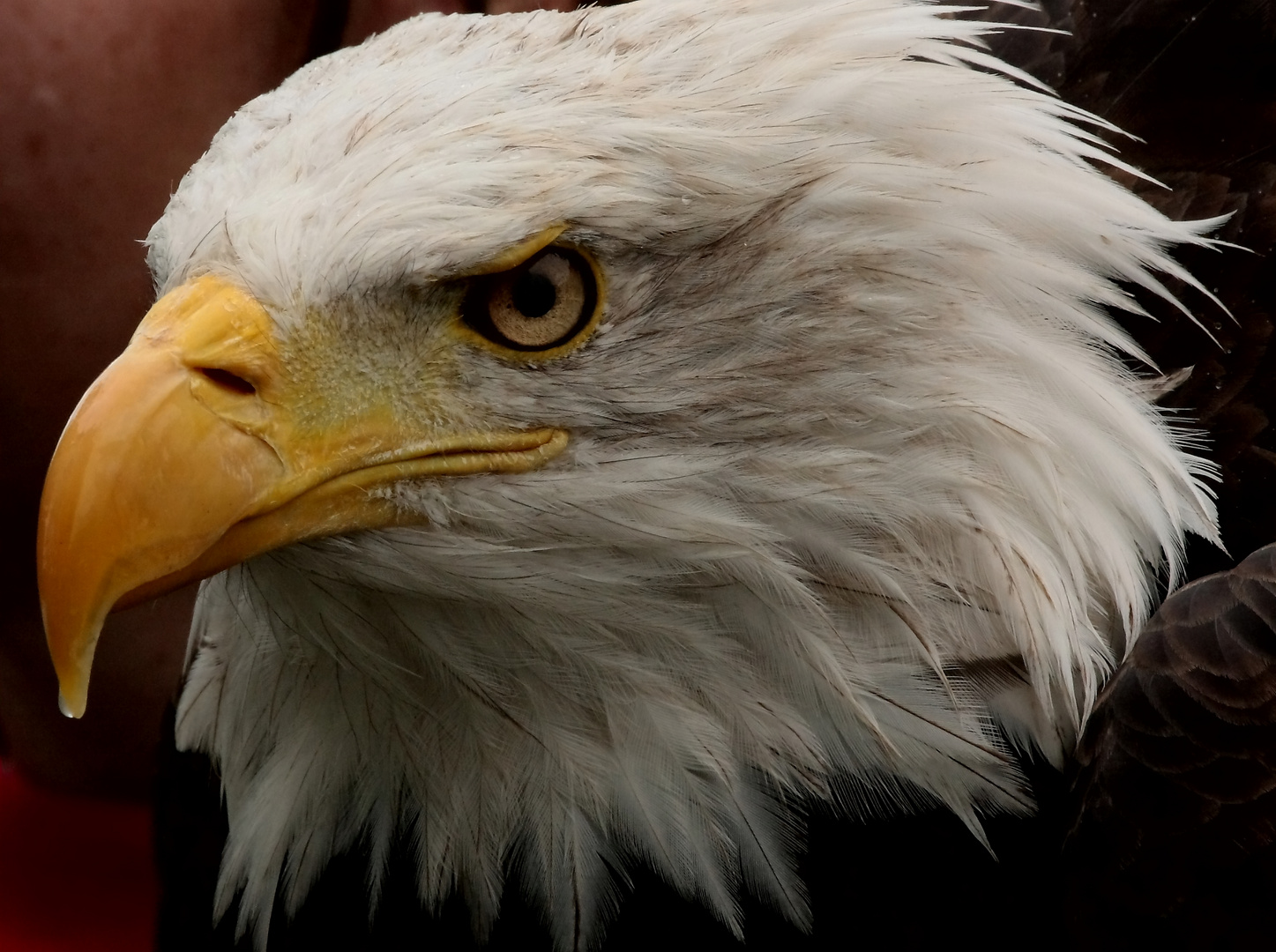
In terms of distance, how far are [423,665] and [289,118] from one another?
478 mm

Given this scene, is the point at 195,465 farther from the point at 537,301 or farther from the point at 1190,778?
the point at 1190,778

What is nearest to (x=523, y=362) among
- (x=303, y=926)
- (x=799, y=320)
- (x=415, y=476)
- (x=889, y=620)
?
(x=415, y=476)

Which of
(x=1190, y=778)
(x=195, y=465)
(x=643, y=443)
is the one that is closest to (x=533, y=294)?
(x=643, y=443)

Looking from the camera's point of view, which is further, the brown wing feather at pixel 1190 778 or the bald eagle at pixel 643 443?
the brown wing feather at pixel 1190 778

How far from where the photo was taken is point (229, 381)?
896 millimetres

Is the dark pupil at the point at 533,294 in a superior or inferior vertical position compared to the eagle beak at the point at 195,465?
superior

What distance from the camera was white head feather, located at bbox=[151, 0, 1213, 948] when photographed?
0.92 meters

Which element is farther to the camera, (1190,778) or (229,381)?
(1190,778)

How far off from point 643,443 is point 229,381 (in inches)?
12.6

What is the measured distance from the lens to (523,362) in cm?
94

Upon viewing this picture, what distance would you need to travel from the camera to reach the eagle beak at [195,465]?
86 centimetres

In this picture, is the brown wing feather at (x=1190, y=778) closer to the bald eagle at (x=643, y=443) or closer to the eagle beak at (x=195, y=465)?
the bald eagle at (x=643, y=443)

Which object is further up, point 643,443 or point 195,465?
point 643,443

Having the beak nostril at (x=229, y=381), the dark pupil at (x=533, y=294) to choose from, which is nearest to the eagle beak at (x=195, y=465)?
the beak nostril at (x=229, y=381)
